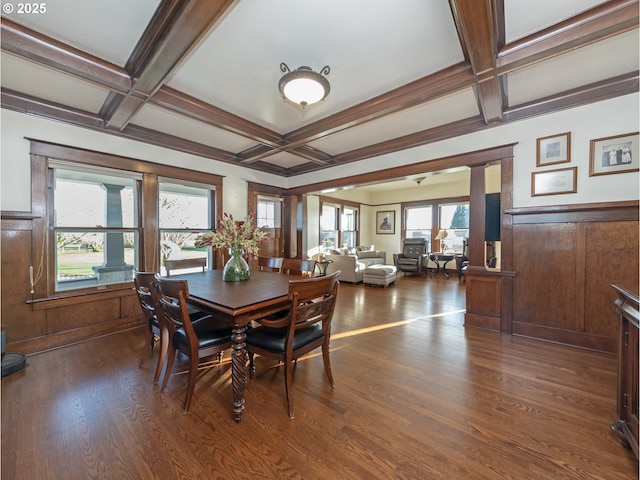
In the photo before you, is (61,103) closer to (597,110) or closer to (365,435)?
(365,435)

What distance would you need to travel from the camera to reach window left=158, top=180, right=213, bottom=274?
3824mm

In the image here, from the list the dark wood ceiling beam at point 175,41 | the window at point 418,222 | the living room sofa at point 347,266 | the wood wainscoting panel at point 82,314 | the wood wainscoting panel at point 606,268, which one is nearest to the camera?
the dark wood ceiling beam at point 175,41

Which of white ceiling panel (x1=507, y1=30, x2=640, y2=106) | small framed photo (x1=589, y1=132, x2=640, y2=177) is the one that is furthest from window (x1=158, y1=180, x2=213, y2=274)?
small framed photo (x1=589, y1=132, x2=640, y2=177)

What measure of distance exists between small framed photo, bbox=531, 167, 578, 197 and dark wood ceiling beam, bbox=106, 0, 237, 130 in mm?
3414

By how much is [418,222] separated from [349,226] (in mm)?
2326

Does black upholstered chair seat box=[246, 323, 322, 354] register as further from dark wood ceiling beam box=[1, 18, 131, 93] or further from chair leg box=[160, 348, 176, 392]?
dark wood ceiling beam box=[1, 18, 131, 93]

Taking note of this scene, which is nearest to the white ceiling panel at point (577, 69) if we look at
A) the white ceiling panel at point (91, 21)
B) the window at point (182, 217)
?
the white ceiling panel at point (91, 21)

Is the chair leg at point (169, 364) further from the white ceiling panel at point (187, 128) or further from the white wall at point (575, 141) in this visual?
the white wall at point (575, 141)

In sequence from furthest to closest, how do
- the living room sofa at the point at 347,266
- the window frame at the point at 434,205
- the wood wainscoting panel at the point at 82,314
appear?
the window frame at the point at 434,205 → the living room sofa at the point at 347,266 → the wood wainscoting panel at the point at 82,314

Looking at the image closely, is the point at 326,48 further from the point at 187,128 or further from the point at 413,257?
the point at 413,257

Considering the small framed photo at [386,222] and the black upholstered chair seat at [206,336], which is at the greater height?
the small framed photo at [386,222]

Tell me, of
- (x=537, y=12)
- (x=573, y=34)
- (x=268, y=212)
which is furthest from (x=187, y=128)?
(x=573, y=34)

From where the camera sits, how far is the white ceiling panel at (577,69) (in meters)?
2.00

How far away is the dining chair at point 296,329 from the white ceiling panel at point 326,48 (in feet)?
5.77
